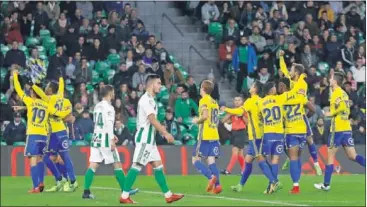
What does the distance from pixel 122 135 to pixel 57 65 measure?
3272 millimetres

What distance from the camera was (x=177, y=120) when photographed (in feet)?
112

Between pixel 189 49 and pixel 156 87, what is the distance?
19.1 m

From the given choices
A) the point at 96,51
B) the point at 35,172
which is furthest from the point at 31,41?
the point at 35,172

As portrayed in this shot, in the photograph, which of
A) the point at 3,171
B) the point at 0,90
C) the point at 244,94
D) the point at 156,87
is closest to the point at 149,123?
the point at 156,87

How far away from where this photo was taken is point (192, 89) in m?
35.1

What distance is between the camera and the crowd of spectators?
3366 centimetres

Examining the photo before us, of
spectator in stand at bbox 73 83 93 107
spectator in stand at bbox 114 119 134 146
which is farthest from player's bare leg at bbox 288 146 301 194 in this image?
spectator in stand at bbox 73 83 93 107

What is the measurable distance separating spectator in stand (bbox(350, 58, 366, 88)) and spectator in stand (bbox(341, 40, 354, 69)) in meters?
0.45

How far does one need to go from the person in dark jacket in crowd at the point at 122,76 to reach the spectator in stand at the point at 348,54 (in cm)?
731

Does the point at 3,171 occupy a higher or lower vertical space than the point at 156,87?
lower

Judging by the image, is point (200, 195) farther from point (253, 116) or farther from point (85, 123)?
point (85, 123)

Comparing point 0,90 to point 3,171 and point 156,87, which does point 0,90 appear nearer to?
point 3,171

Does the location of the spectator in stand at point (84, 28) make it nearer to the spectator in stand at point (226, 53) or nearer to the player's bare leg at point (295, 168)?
the spectator in stand at point (226, 53)

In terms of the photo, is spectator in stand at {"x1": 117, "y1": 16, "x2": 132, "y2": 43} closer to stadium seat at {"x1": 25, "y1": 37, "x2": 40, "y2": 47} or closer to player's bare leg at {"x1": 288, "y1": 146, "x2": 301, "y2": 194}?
stadium seat at {"x1": 25, "y1": 37, "x2": 40, "y2": 47}
